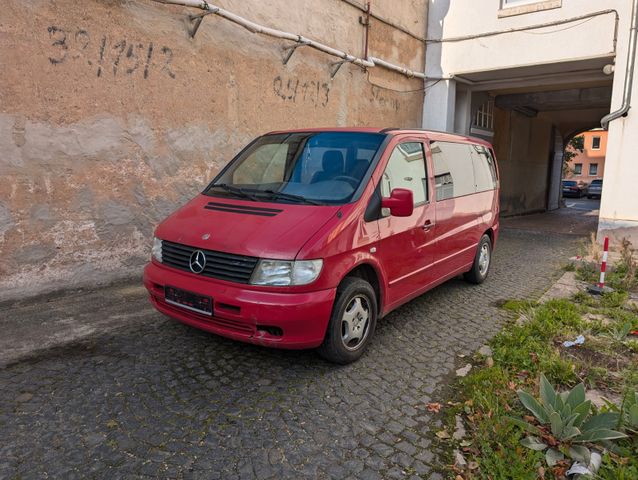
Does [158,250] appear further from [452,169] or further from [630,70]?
[630,70]

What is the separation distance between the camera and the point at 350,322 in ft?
12.0

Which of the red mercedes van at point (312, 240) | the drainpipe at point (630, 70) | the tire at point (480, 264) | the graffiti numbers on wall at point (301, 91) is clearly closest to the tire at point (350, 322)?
the red mercedes van at point (312, 240)

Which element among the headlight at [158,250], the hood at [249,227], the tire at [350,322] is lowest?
the tire at [350,322]

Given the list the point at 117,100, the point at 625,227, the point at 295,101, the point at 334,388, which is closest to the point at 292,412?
the point at 334,388

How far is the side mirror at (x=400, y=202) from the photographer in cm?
379

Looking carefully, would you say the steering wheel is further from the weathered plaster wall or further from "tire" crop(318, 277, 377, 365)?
the weathered plaster wall

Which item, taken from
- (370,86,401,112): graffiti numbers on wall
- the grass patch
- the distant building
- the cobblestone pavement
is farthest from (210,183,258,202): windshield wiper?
the distant building

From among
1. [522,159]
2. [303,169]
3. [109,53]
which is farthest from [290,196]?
[522,159]

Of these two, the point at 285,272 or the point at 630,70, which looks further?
the point at 630,70

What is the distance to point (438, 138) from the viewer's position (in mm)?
5152

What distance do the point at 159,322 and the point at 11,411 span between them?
1702mm

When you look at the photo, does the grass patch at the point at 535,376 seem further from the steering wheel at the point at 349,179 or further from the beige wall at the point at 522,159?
the beige wall at the point at 522,159

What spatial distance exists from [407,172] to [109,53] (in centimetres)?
393

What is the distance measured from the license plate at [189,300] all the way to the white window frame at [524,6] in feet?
32.7
